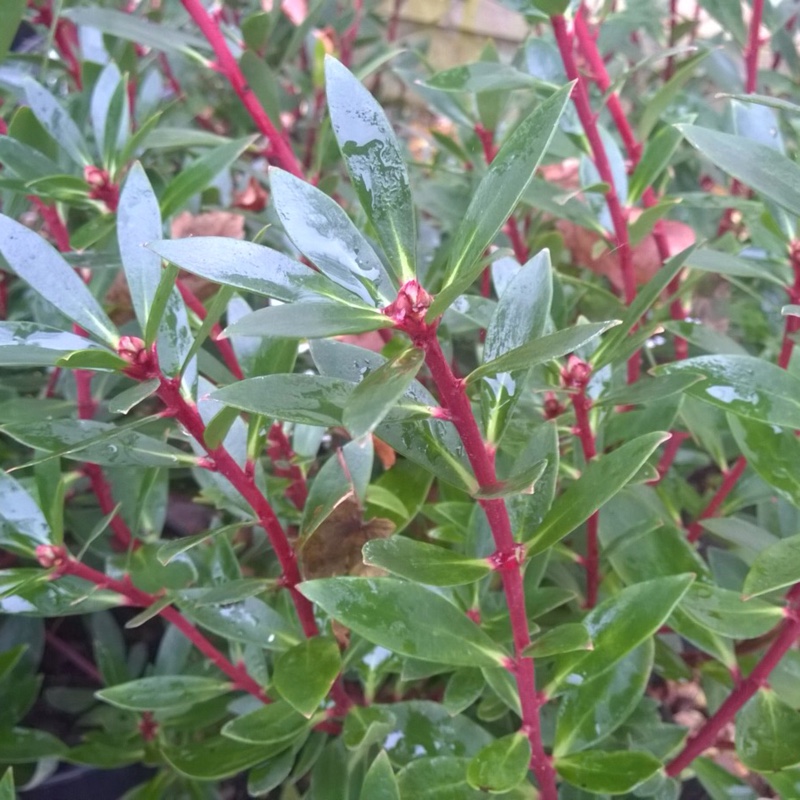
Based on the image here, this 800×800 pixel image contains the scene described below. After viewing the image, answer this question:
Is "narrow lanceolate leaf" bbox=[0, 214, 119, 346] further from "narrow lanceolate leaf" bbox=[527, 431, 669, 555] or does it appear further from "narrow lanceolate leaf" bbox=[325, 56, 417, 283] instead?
"narrow lanceolate leaf" bbox=[527, 431, 669, 555]

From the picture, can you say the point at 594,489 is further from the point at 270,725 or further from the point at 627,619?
the point at 270,725

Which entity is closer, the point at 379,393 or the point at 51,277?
the point at 379,393

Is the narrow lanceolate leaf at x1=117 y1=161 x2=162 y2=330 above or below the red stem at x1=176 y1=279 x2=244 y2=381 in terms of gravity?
above

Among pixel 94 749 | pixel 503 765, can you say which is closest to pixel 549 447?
pixel 503 765

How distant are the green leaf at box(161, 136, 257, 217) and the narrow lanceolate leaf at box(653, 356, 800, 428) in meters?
0.40

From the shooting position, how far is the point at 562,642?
420 mm

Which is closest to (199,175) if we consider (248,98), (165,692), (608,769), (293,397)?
(248,98)

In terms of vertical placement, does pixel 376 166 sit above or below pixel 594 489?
above

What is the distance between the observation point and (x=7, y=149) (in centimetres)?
57

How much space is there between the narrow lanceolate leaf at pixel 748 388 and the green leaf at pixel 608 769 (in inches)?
9.4

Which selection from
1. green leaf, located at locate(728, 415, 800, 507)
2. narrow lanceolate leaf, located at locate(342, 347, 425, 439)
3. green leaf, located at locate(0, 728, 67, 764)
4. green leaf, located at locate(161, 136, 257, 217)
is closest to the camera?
narrow lanceolate leaf, located at locate(342, 347, 425, 439)

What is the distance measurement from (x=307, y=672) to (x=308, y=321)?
0.32m

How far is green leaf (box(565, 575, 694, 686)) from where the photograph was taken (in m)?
0.44

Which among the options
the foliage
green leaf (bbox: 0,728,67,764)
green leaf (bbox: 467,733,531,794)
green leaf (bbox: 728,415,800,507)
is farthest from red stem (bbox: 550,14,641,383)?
green leaf (bbox: 0,728,67,764)
